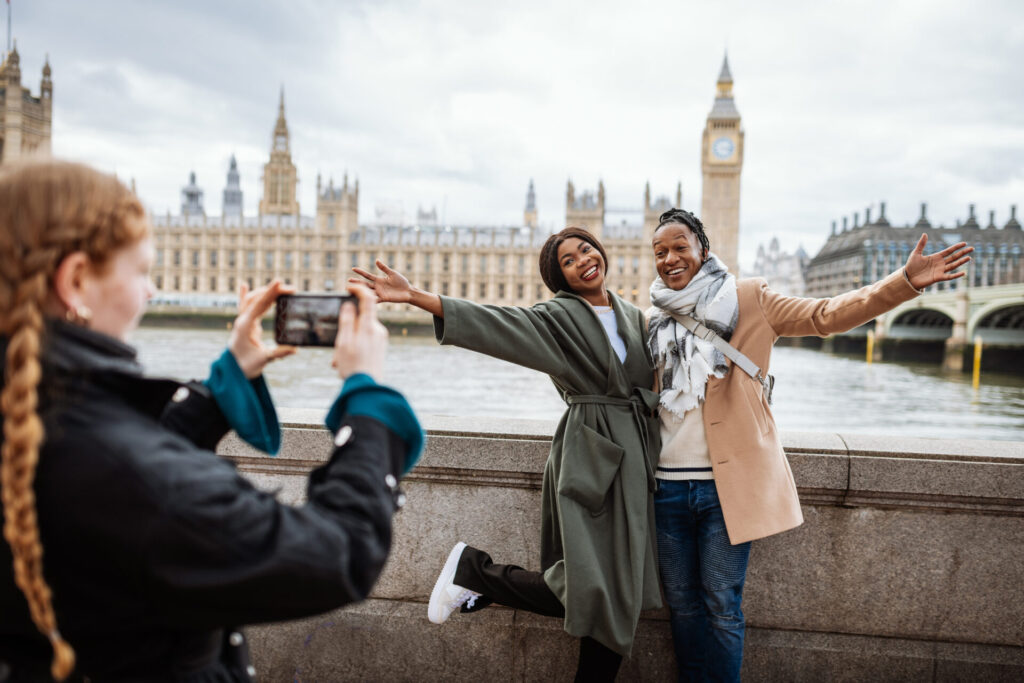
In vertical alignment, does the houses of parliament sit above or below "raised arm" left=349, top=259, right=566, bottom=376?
above

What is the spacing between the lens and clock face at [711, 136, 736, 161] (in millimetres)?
60500

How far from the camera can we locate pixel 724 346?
71.7 inches

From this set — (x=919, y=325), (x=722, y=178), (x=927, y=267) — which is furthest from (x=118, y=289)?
(x=722, y=178)

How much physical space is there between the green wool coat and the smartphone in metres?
0.71

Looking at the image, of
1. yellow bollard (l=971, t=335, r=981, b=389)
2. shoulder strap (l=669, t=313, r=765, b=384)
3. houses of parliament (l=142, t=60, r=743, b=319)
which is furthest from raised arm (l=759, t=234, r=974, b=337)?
houses of parliament (l=142, t=60, r=743, b=319)

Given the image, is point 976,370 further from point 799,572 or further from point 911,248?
point 911,248

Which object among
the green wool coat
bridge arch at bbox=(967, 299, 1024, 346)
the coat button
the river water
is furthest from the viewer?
bridge arch at bbox=(967, 299, 1024, 346)

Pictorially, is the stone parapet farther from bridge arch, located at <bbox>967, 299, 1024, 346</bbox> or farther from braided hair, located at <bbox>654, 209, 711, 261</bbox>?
bridge arch, located at <bbox>967, 299, 1024, 346</bbox>

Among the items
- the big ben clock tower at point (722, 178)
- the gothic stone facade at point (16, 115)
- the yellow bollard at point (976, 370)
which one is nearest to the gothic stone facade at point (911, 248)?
the big ben clock tower at point (722, 178)

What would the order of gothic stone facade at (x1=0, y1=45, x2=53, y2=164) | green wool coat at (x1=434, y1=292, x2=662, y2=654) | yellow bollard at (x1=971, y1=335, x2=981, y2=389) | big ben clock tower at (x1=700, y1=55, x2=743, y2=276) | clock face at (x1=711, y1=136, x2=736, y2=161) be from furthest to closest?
clock face at (x1=711, y1=136, x2=736, y2=161)
big ben clock tower at (x1=700, y1=55, x2=743, y2=276)
gothic stone facade at (x1=0, y1=45, x2=53, y2=164)
yellow bollard at (x1=971, y1=335, x2=981, y2=389)
green wool coat at (x1=434, y1=292, x2=662, y2=654)

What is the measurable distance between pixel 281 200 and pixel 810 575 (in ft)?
255

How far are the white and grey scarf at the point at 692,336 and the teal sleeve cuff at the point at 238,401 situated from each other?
3.52 ft

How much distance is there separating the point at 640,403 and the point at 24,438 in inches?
55.0

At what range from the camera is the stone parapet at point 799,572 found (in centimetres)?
198
